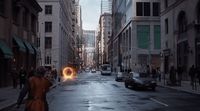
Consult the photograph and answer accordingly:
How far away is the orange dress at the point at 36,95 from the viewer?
9.18 metres

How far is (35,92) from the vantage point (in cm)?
930

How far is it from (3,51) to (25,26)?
49.2 feet

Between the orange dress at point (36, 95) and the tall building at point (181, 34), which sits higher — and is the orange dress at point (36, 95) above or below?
below

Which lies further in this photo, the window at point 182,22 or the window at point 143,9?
the window at point 143,9

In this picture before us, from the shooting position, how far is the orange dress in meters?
9.18

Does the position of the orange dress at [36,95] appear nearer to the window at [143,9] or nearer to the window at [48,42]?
the window at [143,9]

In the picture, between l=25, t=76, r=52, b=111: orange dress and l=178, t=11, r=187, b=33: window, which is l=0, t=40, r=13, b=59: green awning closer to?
l=178, t=11, r=187, b=33: window

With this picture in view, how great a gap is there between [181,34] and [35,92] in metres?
44.9

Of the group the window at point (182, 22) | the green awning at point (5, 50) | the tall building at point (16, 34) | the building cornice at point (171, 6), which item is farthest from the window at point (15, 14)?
the building cornice at point (171, 6)

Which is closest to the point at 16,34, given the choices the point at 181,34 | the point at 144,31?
the point at 181,34

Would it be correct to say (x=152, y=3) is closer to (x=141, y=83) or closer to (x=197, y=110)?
(x=141, y=83)

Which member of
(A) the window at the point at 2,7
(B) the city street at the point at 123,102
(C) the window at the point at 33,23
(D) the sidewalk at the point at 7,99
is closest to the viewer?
(B) the city street at the point at 123,102

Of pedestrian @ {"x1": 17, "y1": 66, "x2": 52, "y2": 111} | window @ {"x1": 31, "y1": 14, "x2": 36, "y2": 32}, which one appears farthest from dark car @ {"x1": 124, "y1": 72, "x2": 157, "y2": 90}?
pedestrian @ {"x1": 17, "y1": 66, "x2": 52, "y2": 111}

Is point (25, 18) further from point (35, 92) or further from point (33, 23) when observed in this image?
point (35, 92)
